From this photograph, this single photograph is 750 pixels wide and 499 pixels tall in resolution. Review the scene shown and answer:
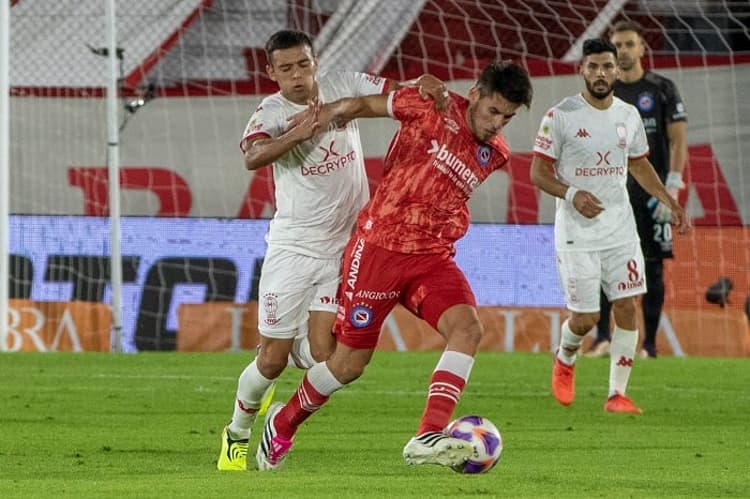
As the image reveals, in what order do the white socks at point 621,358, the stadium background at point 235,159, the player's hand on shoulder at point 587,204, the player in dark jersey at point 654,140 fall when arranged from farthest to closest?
the stadium background at point 235,159 → the player in dark jersey at point 654,140 → the white socks at point 621,358 → the player's hand on shoulder at point 587,204

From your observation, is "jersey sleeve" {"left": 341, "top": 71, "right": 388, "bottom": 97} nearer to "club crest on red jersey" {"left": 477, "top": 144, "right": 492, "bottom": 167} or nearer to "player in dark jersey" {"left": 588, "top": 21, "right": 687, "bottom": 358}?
"club crest on red jersey" {"left": 477, "top": 144, "right": 492, "bottom": 167}

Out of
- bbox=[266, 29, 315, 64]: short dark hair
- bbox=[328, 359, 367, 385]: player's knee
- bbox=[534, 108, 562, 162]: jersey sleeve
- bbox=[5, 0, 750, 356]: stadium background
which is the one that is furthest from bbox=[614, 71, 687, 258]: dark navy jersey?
bbox=[328, 359, 367, 385]: player's knee

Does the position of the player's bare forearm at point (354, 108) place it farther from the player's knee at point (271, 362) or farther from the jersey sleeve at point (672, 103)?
the jersey sleeve at point (672, 103)

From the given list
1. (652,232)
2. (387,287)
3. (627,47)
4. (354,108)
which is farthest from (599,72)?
(387,287)

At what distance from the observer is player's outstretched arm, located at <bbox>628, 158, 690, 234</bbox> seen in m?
9.22

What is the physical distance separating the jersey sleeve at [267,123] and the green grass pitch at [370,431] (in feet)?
4.48

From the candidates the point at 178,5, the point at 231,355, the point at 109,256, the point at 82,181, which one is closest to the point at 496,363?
the point at 231,355

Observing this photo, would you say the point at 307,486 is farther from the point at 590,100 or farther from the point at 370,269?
the point at 590,100

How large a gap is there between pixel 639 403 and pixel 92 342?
5.89m

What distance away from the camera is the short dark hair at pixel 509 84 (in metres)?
6.24

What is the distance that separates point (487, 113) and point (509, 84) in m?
0.16

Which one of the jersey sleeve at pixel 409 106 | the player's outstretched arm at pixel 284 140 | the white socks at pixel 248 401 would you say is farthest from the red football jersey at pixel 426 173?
the white socks at pixel 248 401

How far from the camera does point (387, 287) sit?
6.40m

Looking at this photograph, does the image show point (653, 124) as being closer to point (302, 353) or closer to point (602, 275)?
point (602, 275)
